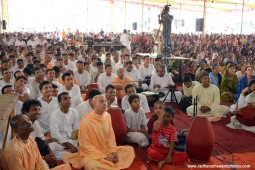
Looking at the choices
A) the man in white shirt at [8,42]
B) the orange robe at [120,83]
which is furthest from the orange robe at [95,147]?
the man in white shirt at [8,42]

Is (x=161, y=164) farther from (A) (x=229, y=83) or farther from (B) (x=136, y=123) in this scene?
(A) (x=229, y=83)

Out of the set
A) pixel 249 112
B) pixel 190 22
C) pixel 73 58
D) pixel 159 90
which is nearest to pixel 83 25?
pixel 190 22

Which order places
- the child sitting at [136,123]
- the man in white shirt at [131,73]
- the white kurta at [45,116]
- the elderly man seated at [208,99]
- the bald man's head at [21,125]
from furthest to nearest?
the man in white shirt at [131,73] → the elderly man seated at [208,99] → the white kurta at [45,116] → the child sitting at [136,123] → the bald man's head at [21,125]

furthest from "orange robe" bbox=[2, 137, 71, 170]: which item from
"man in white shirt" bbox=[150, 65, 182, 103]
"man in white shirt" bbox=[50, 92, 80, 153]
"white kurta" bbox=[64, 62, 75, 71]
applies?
"white kurta" bbox=[64, 62, 75, 71]

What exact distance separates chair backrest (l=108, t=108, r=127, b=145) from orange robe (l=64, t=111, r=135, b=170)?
1.47 ft

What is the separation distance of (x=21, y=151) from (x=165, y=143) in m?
1.86

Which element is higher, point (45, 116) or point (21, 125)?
point (21, 125)

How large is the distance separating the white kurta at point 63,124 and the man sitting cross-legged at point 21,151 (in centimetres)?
128

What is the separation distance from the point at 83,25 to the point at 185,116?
92.0ft

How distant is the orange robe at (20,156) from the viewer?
2.82 meters

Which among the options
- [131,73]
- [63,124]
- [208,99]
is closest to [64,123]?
[63,124]

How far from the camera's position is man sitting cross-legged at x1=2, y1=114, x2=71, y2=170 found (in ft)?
9.26

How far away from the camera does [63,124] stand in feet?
14.8

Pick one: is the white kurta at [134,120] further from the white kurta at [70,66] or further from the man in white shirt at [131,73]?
the white kurta at [70,66]
